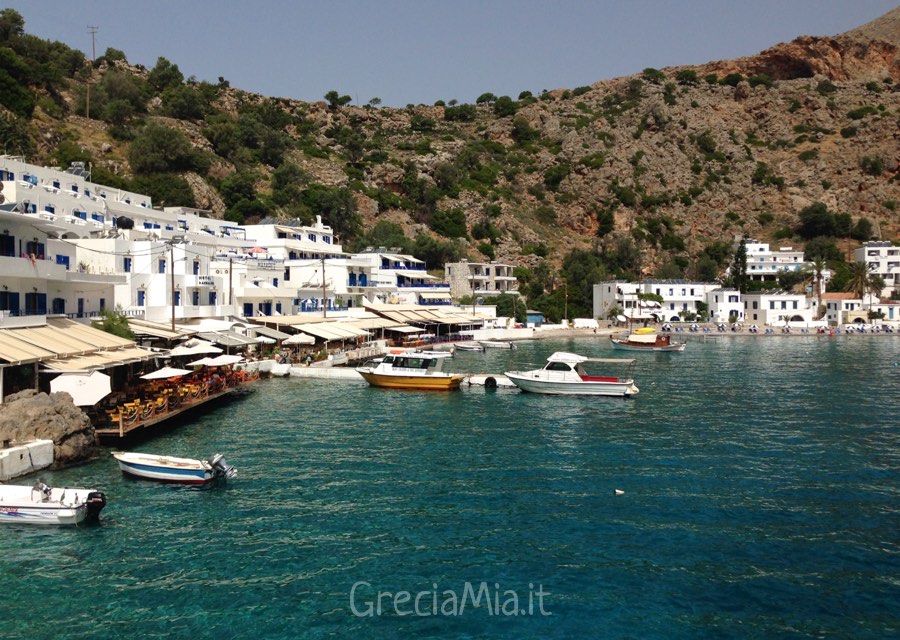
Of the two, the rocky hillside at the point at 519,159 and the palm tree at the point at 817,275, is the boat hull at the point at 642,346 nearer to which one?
the rocky hillside at the point at 519,159

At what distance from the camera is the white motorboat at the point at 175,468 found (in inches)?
922

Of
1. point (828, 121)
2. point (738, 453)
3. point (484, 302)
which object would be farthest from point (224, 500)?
point (828, 121)

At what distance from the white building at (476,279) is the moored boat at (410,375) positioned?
6030 cm

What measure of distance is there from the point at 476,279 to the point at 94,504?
9322 centimetres

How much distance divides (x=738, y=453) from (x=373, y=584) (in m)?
19.1

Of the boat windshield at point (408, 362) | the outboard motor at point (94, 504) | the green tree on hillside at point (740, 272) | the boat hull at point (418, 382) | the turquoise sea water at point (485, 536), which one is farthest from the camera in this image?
the green tree on hillside at point (740, 272)

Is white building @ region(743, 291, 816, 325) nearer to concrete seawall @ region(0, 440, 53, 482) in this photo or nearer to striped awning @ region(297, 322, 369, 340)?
striped awning @ region(297, 322, 369, 340)

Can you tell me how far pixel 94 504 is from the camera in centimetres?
1980

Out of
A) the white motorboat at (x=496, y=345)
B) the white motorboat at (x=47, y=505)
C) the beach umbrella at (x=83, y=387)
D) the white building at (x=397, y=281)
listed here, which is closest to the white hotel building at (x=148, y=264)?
the white building at (x=397, y=281)

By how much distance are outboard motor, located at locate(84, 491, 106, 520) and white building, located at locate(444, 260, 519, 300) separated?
291ft

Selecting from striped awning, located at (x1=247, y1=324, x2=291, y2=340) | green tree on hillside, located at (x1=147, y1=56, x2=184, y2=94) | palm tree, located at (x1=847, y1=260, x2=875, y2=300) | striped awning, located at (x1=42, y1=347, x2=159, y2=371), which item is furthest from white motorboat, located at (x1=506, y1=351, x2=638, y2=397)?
green tree on hillside, located at (x1=147, y1=56, x2=184, y2=94)

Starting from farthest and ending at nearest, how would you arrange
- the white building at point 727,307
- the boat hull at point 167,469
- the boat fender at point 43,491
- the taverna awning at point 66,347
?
1. the white building at point 727,307
2. the taverna awning at point 66,347
3. the boat hull at point 167,469
4. the boat fender at point 43,491

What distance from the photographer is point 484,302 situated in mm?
108438

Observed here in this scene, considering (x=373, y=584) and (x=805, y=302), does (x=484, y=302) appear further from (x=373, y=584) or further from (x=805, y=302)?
(x=373, y=584)
